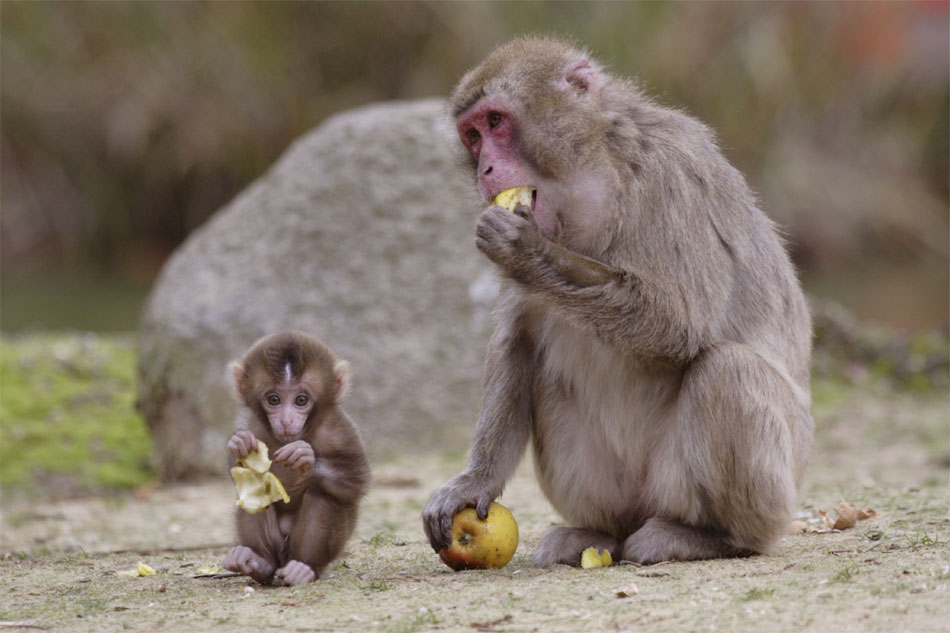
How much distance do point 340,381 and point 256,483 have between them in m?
0.51

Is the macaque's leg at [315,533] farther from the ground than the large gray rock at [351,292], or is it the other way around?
the large gray rock at [351,292]

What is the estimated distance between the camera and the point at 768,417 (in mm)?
4578

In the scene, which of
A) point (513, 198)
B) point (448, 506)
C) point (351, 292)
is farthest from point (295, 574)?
point (351, 292)

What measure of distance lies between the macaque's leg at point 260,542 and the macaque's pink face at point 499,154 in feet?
4.30

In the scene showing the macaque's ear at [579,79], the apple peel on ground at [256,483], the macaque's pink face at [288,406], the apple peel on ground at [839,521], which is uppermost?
the macaque's ear at [579,79]

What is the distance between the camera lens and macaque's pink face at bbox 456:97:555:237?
15.6ft

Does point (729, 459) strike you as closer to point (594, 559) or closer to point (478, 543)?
point (594, 559)

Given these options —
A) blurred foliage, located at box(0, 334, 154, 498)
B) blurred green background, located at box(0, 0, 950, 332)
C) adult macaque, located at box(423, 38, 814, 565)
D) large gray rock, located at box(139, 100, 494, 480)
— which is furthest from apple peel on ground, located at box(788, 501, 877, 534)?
blurred green background, located at box(0, 0, 950, 332)

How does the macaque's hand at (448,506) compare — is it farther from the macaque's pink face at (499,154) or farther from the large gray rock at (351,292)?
the large gray rock at (351,292)

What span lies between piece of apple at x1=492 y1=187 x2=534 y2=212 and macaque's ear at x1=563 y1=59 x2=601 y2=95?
441 mm

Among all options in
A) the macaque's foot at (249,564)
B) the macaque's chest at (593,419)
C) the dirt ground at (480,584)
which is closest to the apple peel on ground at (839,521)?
the dirt ground at (480,584)

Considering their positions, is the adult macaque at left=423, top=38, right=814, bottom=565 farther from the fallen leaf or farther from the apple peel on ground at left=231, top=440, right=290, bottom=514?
the fallen leaf

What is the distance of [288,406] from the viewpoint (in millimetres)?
4582

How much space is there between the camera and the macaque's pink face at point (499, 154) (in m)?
4.74
